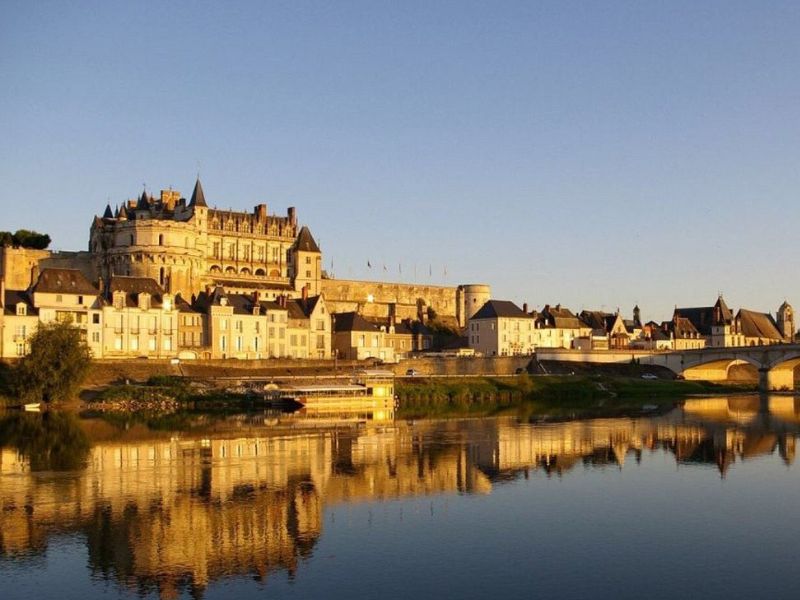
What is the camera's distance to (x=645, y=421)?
5306cm

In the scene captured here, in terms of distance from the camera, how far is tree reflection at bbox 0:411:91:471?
1356 inches

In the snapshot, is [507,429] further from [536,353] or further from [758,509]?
[536,353]

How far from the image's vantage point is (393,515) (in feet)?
86.4

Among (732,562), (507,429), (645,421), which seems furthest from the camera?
(645,421)

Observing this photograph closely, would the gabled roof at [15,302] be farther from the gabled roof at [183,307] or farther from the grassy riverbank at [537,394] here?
the grassy riverbank at [537,394]

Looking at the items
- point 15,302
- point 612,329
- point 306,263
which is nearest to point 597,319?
point 612,329

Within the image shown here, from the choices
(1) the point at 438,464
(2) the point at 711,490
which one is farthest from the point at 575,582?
(1) the point at 438,464

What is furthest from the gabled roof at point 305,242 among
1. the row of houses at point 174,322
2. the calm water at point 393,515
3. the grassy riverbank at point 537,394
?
the calm water at point 393,515

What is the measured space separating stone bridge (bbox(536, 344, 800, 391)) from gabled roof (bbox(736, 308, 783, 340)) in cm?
2236

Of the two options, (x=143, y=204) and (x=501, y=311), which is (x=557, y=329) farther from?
(x=143, y=204)

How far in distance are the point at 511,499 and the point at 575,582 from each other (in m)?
9.16

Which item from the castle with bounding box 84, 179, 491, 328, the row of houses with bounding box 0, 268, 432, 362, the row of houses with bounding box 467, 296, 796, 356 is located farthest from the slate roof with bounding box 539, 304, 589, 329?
the row of houses with bounding box 0, 268, 432, 362

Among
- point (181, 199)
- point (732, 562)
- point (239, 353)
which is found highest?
point (181, 199)

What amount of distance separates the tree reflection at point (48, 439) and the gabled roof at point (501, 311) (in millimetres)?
46813
